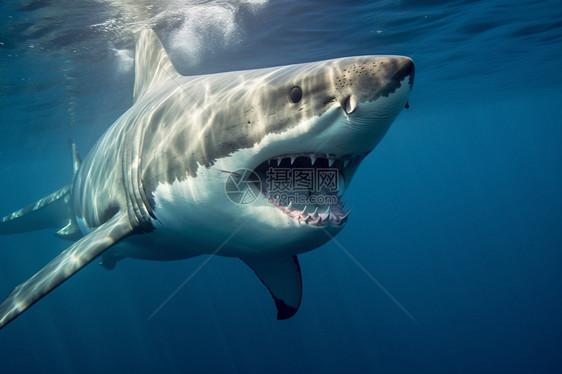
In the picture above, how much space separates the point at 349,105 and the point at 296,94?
39cm

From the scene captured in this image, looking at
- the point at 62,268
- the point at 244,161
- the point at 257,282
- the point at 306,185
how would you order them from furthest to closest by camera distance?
1. the point at 257,282
2. the point at 62,268
3. the point at 306,185
4. the point at 244,161

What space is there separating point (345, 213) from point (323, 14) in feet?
33.0

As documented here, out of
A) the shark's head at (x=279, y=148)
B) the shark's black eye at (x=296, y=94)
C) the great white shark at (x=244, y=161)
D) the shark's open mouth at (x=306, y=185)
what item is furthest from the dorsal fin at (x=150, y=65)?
the shark's black eye at (x=296, y=94)

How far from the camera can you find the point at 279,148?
2127mm

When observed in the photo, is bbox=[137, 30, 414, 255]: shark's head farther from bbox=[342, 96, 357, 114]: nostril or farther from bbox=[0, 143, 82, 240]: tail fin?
bbox=[0, 143, 82, 240]: tail fin

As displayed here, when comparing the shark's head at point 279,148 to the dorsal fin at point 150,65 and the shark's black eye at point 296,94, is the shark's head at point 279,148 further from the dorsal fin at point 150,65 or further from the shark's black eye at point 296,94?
the dorsal fin at point 150,65

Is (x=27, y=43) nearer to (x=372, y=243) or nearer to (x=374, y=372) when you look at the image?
(x=374, y=372)

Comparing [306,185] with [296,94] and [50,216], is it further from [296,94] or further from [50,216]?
[50,216]

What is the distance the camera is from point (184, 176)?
2.76 m

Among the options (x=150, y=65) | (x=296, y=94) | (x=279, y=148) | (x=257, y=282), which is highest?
(x=296, y=94)

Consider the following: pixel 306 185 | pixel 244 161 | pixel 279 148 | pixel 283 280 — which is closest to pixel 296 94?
pixel 279 148

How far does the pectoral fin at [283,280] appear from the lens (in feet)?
14.1

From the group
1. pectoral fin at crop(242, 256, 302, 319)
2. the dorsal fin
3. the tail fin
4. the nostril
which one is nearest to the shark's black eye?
the nostril

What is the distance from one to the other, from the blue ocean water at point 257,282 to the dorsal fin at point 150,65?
390 centimetres
